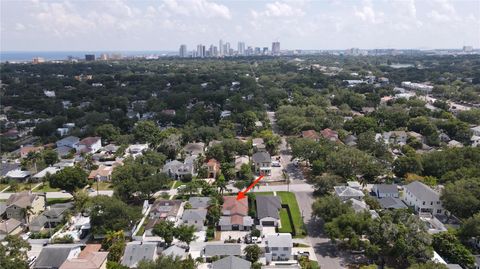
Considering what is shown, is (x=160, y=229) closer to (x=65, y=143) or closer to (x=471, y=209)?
(x=471, y=209)

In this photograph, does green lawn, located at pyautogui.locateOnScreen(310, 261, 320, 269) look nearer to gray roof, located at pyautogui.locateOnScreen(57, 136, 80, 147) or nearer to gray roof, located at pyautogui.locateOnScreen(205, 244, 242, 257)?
gray roof, located at pyautogui.locateOnScreen(205, 244, 242, 257)

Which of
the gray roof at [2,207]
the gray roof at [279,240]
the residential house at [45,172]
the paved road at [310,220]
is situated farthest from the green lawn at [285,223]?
the residential house at [45,172]

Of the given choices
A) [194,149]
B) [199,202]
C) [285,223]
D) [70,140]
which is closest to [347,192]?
[285,223]

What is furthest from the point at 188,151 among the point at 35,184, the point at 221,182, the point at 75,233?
the point at 75,233

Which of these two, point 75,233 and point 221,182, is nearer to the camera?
point 75,233

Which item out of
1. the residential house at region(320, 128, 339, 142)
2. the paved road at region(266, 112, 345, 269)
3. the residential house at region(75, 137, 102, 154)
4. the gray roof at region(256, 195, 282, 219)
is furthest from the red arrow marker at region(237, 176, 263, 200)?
the residential house at region(75, 137, 102, 154)

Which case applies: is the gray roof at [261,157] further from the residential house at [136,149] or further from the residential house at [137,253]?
the residential house at [137,253]
